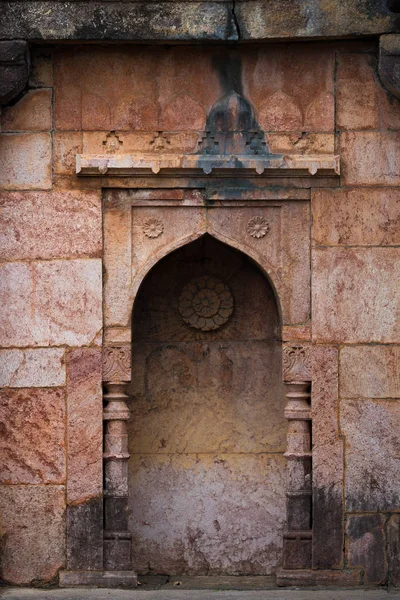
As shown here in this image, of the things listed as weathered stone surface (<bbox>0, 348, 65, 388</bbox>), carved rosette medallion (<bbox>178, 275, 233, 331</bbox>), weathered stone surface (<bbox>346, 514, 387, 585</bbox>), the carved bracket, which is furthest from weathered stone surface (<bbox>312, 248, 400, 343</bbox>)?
the carved bracket

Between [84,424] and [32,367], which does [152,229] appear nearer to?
[32,367]

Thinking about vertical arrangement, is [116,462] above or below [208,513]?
above

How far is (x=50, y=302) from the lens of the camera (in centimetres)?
904

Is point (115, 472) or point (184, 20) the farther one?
point (115, 472)

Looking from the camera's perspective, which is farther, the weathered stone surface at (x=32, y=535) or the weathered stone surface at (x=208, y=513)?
the weathered stone surface at (x=208, y=513)

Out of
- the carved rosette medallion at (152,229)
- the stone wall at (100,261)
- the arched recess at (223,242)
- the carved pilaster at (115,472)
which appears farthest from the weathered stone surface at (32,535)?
the carved rosette medallion at (152,229)

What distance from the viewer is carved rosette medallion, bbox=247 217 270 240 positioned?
9.12m

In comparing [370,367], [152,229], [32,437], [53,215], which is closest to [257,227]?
[152,229]

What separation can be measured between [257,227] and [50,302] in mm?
1478

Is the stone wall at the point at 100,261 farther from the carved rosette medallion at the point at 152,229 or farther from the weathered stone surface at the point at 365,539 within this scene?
the carved rosette medallion at the point at 152,229

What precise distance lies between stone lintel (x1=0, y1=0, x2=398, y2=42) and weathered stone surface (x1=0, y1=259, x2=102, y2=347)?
4.97ft

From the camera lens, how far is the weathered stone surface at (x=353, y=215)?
29.8ft

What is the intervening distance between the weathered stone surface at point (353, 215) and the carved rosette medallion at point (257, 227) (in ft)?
1.08

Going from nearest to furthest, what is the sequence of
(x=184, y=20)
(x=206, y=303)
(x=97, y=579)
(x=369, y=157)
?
(x=184, y=20), (x=97, y=579), (x=369, y=157), (x=206, y=303)
